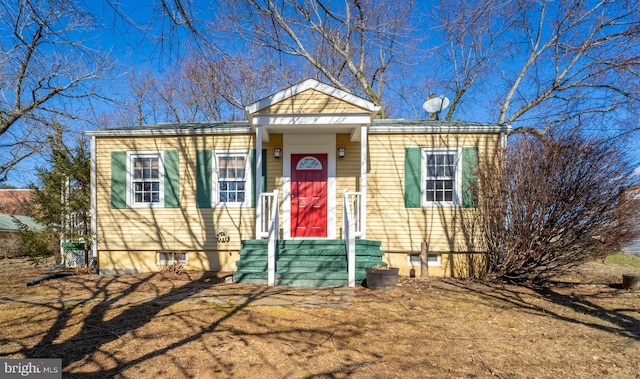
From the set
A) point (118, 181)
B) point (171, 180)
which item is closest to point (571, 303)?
point (171, 180)

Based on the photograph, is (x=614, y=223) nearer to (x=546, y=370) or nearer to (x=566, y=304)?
(x=566, y=304)

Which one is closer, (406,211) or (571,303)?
(571,303)

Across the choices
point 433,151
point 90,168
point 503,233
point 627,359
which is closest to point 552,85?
point 433,151

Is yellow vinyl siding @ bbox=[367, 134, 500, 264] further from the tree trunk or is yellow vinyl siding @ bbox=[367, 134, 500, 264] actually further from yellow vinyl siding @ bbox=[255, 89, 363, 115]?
yellow vinyl siding @ bbox=[255, 89, 363, 115]

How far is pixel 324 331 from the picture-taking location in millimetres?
4203

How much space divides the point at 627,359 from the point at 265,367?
367 centimetres

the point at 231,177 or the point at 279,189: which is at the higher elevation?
the point at 231,177

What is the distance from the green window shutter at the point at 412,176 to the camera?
26.2 feet

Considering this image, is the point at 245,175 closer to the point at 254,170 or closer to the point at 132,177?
the point at 254,170

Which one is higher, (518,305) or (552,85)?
(552,85)

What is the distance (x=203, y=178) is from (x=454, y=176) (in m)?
5.89

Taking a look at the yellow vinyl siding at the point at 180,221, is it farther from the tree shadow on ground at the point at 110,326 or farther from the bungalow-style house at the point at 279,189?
the tree shadow on ground at the point at 110,326

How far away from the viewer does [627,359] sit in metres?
3.56

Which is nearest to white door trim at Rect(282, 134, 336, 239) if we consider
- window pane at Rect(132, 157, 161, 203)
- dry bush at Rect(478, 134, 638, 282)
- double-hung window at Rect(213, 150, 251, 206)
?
double-hung window at Rect(213, 150, 251, 206)
